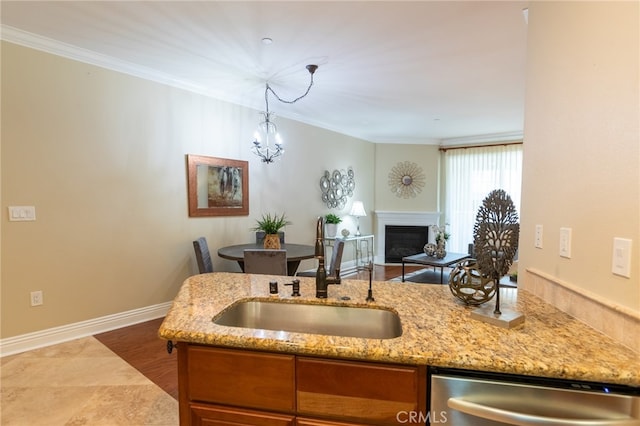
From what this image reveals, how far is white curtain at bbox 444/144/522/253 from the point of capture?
21.4 feet

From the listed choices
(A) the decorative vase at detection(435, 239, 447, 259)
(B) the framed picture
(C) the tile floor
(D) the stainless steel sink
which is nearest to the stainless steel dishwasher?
(D) the stainless steel sink

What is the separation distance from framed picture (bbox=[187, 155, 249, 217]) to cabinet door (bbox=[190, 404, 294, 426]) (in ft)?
10.1

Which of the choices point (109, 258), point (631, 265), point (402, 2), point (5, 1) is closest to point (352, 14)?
point (402, 2)

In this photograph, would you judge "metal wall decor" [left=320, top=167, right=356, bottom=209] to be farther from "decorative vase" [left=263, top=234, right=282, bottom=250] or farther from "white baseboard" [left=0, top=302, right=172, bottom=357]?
"white baseboard" [left=0, top=302, right=172, bottom=357]

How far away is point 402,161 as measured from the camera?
7344 millimetres

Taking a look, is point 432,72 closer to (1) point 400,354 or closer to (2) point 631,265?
(2) point 631,265

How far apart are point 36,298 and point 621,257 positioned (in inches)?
157

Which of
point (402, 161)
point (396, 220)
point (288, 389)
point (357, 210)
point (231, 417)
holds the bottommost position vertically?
point (231, 417)

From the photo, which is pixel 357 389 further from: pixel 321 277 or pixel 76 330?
pixel 76 330

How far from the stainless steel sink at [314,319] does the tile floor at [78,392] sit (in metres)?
1.03

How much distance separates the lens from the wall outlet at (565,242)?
142cm

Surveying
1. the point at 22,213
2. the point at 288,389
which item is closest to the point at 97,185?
the point at 22,213

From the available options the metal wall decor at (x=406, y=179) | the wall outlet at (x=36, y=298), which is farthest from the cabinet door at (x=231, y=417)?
the metal wall decor at (x=406, y=179)

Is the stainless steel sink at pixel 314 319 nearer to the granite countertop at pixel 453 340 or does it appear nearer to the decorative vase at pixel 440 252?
the granite countertop at pixel 453 340
